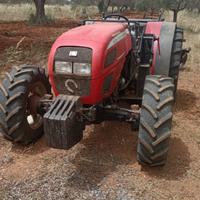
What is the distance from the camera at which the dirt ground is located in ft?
13.8

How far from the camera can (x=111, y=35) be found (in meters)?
4.82

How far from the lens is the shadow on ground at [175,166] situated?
4605 mm

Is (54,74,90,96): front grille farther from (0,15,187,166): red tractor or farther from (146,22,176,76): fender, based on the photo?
(146,22,176,76): fender

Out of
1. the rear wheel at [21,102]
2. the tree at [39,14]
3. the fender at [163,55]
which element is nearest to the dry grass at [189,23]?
the tree at [39,14]

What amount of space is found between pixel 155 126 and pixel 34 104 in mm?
1629

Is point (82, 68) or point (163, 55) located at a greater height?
point (82, 68)

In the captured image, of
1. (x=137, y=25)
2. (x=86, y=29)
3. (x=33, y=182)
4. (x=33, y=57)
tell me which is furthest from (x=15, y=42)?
(x=33, y=182)

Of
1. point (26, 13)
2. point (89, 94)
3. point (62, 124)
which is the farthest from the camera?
point (26, 13)

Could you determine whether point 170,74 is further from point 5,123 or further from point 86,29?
point 5,123

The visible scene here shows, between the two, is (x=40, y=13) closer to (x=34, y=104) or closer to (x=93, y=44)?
(x=34, y=104)

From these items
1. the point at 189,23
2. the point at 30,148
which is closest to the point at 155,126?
the point at 30,148

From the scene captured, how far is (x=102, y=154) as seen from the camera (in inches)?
199

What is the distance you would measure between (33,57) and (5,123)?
5917mm

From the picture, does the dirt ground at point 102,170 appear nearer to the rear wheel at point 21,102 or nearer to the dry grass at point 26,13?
the rear wheel at point 21,102
